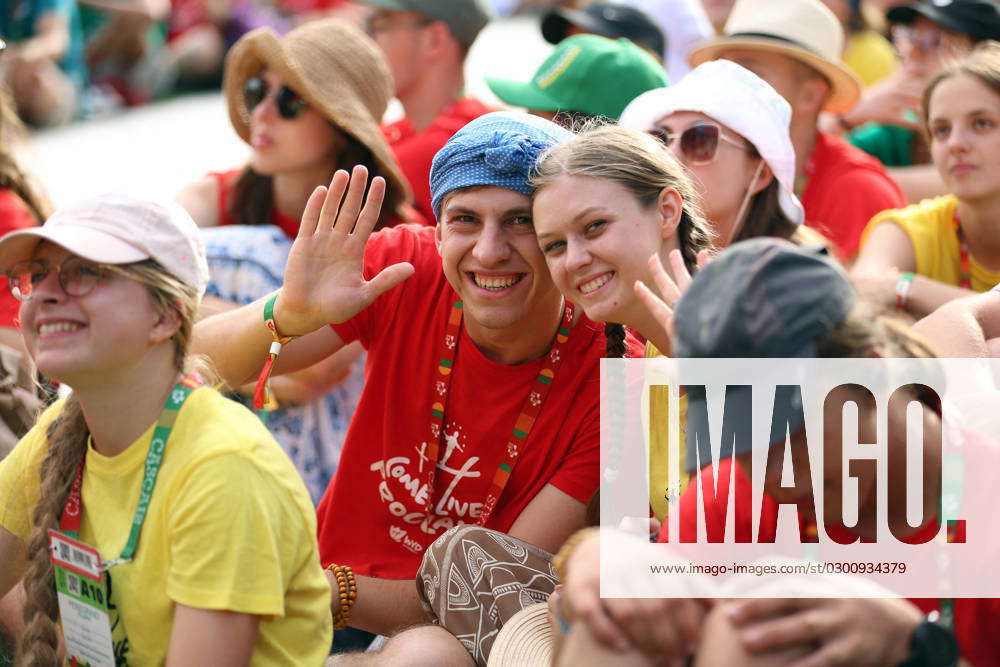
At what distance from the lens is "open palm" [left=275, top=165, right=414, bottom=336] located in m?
2.96

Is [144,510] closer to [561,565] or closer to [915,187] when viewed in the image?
[561,565]

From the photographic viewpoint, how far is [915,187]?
16.4 ft

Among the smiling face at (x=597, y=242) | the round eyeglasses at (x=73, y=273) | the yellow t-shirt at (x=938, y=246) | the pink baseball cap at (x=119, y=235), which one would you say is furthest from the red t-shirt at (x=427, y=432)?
the yellow t-shirt at (x=938, y=246)

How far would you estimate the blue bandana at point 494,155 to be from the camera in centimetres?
290

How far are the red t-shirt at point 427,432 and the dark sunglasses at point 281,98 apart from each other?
44.5 inches

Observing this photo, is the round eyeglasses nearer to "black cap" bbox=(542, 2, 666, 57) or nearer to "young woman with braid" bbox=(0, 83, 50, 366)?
"young woman with braid" bbox=(0, 83, 50, 366)

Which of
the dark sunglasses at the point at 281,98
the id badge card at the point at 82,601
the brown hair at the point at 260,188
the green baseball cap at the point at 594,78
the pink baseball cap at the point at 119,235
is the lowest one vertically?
the id badge card at the point at 82,601

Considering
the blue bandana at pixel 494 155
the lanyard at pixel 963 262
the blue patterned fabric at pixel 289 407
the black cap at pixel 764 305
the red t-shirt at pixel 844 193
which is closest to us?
the black cap at pixel 764 305

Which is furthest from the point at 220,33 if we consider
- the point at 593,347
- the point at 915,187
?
the point at 593,347

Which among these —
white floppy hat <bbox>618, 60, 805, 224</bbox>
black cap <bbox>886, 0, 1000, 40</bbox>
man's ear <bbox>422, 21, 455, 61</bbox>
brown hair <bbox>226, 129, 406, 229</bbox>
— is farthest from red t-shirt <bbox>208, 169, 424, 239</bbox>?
black cap <bbox>886, 0, 1000, 40</bbox>

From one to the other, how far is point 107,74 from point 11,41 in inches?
65.3

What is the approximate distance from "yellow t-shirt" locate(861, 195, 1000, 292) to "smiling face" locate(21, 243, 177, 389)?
232cm

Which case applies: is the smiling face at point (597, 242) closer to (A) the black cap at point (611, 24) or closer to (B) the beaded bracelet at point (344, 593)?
(B) the beaded bracelet at point (344, 593)

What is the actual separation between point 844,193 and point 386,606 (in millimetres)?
2439
